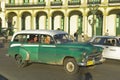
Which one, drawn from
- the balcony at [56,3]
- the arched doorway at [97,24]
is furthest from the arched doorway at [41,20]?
the arched doorway at [97,24]

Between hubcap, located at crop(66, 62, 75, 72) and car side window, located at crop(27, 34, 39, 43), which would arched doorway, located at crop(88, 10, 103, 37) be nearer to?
car side window, located at crop(27, 34, 39, 43)

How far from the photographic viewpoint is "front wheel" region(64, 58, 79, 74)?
41.4ft

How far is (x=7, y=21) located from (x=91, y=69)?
132 feet

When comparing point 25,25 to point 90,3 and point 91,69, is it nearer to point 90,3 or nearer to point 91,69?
point 90,3

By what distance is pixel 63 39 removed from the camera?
13.7 metres

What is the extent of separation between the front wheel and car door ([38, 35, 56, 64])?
68 centimetres

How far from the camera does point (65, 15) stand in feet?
153

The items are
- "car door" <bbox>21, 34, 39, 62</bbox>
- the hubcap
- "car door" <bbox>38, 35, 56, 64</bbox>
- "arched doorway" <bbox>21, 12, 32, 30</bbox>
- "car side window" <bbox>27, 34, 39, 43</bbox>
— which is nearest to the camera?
the hubcap

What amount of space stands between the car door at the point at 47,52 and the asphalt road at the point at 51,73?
51 cm

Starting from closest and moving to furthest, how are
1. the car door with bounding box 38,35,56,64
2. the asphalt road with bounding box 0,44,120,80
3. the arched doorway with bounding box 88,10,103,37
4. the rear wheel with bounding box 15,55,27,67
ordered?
→ the asphalt road with bounding box 0,44,120,80
the car door with bounding box 38,35,56,64
the rear wheel with bounding box 15,55,27,67
the arched doorway with bounding box 88,10,103,37

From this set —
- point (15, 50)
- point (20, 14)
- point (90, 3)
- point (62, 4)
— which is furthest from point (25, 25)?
point (15, 50)

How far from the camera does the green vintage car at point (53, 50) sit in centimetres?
1240

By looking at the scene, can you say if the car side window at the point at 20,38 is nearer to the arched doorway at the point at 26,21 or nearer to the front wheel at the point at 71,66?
the front wheel at the point at 71,66

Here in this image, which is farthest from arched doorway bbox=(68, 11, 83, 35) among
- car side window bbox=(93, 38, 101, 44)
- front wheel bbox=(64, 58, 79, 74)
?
front wheel bbox=(64, 58, 79, 74)
